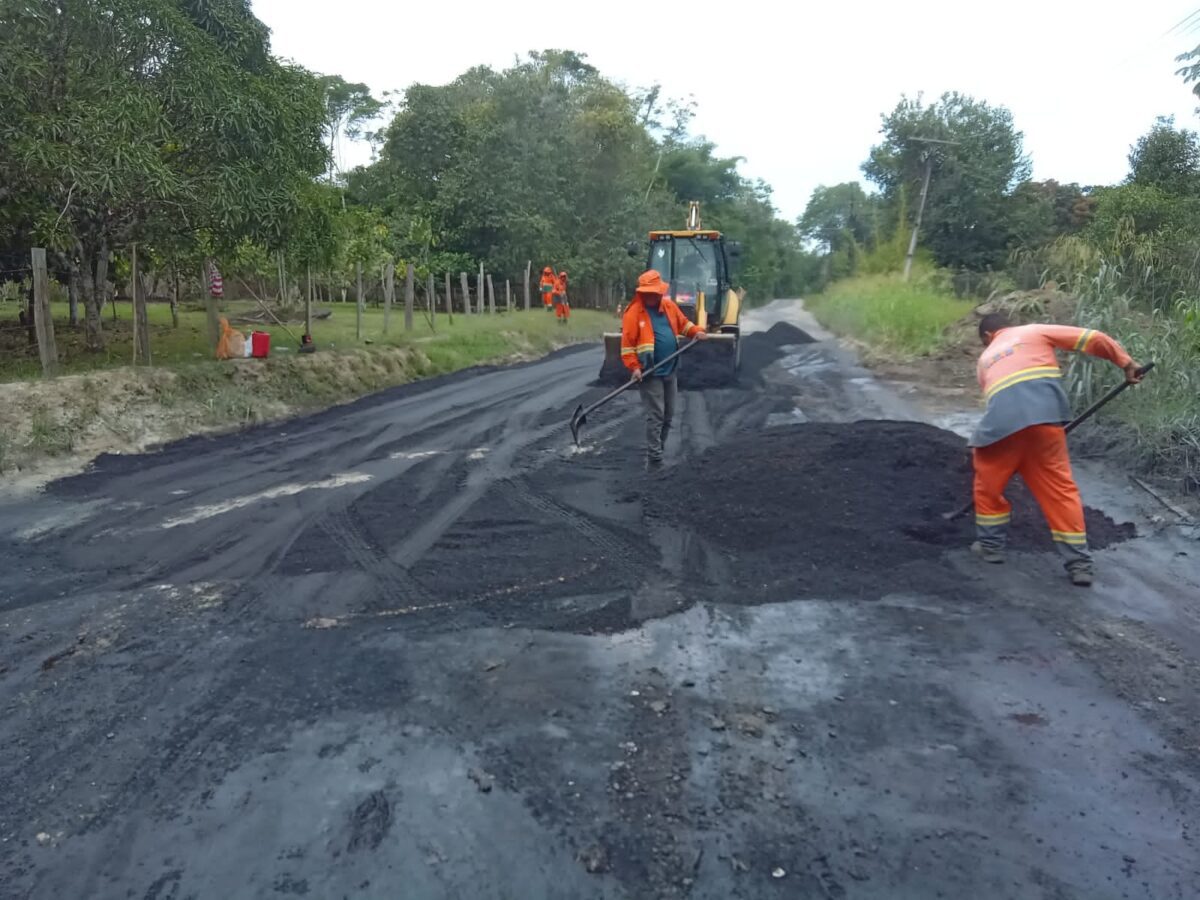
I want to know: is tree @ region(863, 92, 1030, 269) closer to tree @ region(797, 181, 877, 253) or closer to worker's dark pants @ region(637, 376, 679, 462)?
worker's dark pants @ region(637, 376, 679, 462)

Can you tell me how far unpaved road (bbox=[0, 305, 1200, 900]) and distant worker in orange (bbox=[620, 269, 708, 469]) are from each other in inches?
59.6

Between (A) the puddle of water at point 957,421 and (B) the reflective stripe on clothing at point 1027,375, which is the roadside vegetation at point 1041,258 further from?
(B) the reflective stripe on clothing at point 1027,375

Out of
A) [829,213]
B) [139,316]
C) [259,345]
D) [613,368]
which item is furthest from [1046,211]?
[829,213]

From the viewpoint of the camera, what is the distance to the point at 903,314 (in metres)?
20.4

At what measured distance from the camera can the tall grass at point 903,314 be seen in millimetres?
18688

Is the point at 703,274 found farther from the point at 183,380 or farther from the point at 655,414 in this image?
the point at 183,380

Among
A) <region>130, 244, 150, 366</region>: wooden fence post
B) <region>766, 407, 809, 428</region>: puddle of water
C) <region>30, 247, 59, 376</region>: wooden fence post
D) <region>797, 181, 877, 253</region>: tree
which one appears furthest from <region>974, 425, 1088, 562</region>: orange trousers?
<region>797, 181, 877, 253</region>: tree

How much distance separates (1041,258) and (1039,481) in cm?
1157

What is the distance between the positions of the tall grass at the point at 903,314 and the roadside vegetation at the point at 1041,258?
0.06m

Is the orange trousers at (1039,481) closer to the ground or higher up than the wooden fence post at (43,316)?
closer to the ground

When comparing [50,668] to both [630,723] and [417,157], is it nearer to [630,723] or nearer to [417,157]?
[630,723]

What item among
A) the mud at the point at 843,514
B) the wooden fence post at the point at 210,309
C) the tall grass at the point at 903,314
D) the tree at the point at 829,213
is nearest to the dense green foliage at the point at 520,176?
the wooden fence post at the point at 210,309

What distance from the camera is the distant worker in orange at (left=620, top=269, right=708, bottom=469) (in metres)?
8.13

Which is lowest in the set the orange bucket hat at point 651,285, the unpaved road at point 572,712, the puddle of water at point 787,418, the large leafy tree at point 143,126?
the unpaved road at point 572,712
